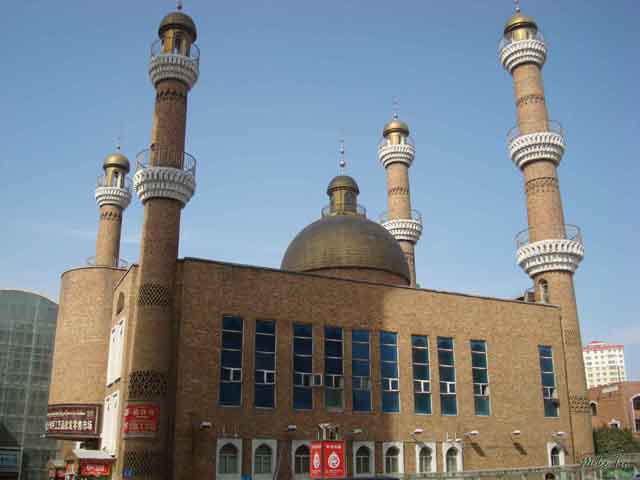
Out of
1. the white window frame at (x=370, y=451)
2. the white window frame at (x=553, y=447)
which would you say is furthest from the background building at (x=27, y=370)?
the white window frame at (x=553, y=447)

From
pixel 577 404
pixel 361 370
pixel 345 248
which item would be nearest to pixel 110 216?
pixel 345 248

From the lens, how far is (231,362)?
24.6 metres

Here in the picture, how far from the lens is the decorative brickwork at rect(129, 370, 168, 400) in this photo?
22.9 meters

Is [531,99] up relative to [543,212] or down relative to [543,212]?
up

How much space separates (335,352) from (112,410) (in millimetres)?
8975

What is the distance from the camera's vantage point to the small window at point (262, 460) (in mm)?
23859

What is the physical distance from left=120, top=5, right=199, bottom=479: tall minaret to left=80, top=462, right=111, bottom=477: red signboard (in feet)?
8.12

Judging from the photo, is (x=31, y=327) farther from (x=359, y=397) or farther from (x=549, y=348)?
(x=549, y=348)

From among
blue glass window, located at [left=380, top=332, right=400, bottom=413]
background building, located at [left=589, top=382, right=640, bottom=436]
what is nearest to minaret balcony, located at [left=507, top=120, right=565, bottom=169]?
blue glass window, located at [left=380, top=332, right=400, bottom=413]

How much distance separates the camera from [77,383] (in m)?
30.1

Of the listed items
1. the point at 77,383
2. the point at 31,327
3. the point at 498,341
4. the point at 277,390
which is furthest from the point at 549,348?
the point at 31,327

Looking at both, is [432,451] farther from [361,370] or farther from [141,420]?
[141,420]

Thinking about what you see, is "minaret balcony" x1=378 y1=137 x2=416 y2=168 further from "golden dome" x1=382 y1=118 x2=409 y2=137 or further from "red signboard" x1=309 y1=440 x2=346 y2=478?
"red signboard" x1=309 y1=440 x2=346 y2=478

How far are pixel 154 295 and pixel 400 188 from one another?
21201 mm
